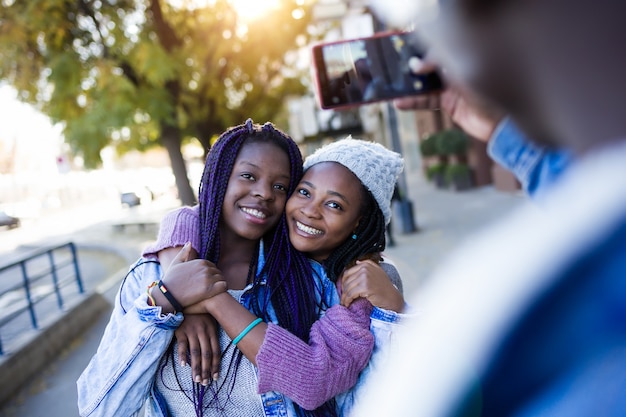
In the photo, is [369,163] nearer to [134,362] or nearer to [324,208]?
[324,208]

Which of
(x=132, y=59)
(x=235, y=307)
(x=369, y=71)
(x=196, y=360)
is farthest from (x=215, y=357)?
(x=132, y=59)

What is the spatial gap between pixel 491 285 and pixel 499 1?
1.29 feet

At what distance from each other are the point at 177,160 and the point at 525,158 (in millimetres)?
10492

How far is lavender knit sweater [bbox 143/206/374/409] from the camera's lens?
1458 millimetres

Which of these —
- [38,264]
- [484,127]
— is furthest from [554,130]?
[38,264]

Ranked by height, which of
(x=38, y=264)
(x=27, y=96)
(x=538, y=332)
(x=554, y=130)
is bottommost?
(x=38, y=264)

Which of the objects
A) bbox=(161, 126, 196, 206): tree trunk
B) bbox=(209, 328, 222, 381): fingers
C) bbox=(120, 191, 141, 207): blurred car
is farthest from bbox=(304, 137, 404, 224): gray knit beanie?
bbox=(120, 191, 141, 207): blurred car

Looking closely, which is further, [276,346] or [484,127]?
[276,346]

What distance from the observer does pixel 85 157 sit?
30.7ft

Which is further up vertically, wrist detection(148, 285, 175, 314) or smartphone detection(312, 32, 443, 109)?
smartphone detection(312, 32, 443, 109)

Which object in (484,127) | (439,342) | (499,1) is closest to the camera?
(499,1)

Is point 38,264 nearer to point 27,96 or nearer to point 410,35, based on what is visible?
point 27,96

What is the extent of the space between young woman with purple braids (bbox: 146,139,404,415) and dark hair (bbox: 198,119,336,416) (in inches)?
1.9

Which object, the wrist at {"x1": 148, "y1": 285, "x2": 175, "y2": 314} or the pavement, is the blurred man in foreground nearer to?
the wrist at {"x1": 148, "y1": 285, "x2": 175, "y2": 314}
